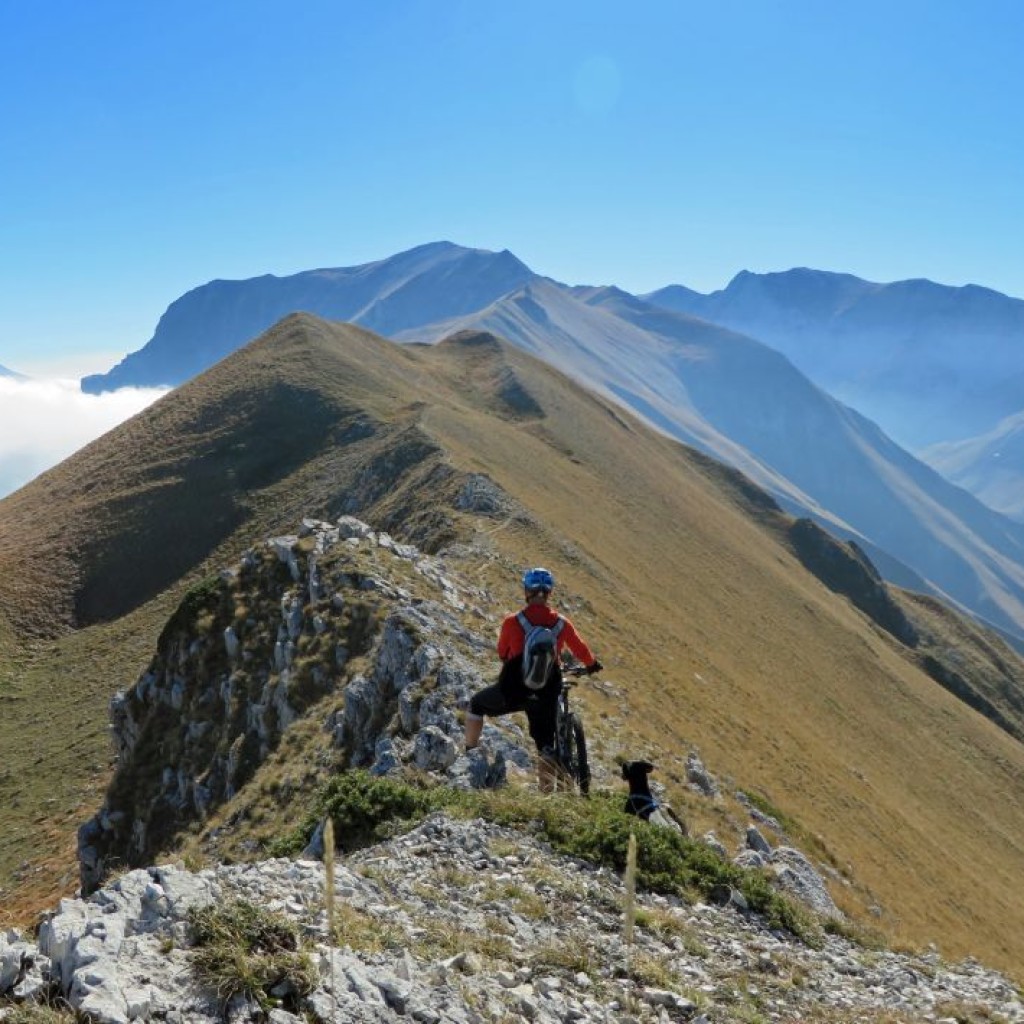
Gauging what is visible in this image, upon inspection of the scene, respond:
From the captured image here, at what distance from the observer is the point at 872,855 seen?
3244 centimetres

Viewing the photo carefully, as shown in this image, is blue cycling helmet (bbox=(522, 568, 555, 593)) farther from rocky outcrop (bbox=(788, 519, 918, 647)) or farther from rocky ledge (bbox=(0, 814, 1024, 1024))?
rocky outcrop (bbox=(788, 519, 918, 647))

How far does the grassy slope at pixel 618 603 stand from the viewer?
34.3 m

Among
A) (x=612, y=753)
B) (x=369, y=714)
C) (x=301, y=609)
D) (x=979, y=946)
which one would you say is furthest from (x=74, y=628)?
(x=979, y=946)

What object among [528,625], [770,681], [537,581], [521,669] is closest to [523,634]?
[528,625]

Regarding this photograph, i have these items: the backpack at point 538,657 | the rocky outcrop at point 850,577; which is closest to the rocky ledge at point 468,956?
the backpack at point 538,657

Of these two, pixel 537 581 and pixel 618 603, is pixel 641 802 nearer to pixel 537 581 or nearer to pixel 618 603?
pixel 537 581

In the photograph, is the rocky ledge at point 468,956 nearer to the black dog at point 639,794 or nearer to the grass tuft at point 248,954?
the grass tuft at point 248,954

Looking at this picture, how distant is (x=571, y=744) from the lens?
14.8 m

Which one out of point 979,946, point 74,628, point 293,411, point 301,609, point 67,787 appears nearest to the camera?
point 301,609

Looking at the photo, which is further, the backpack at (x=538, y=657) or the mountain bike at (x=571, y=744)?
the mountain bike at (x=571, y=744)

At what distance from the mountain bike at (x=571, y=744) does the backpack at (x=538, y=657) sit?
0.85 metres

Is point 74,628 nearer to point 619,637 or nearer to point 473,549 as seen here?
point 473,549

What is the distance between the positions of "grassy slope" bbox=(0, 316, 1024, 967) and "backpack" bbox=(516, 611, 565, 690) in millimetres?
8146

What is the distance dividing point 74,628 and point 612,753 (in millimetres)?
55364
